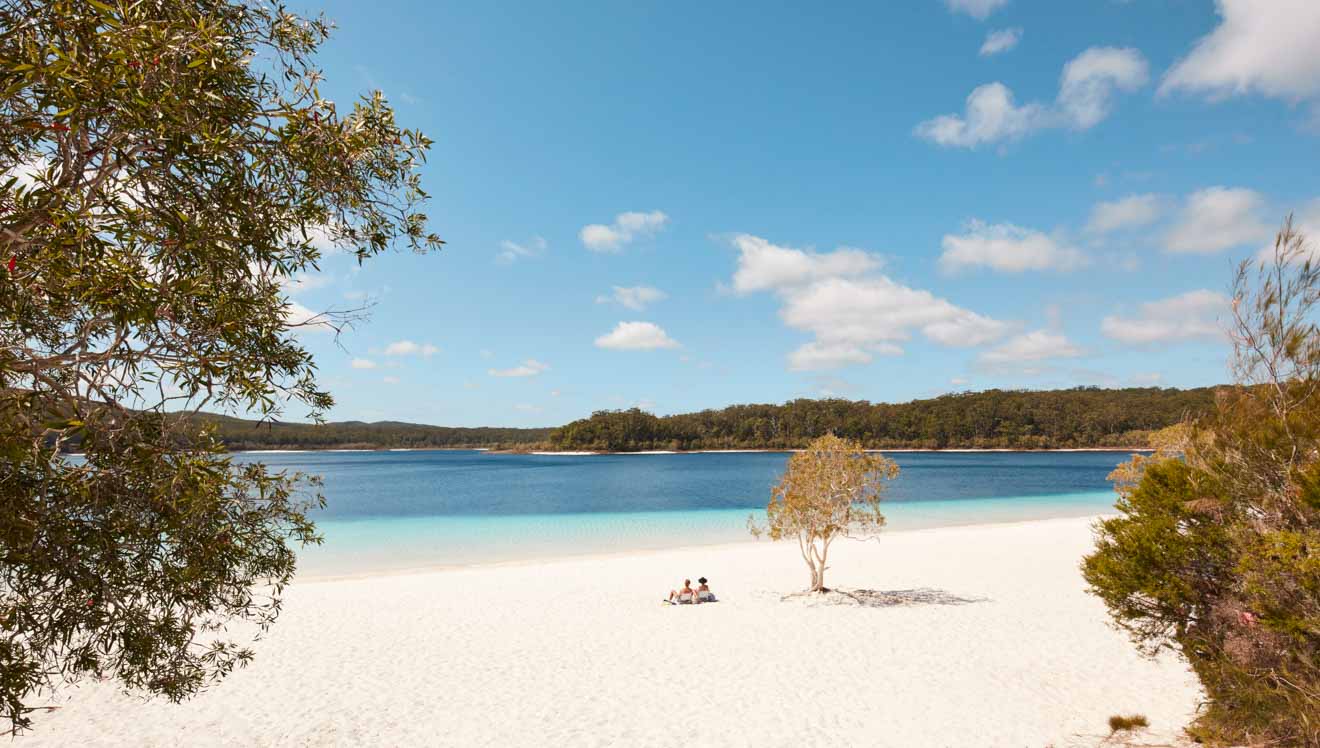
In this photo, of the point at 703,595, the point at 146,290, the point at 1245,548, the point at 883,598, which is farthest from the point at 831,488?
the point at 146,290

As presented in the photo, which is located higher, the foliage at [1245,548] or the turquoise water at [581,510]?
the foliage at [1245,548]

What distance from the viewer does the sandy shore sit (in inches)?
364

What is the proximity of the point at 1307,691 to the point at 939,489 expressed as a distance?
187 feet

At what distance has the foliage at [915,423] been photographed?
469ft

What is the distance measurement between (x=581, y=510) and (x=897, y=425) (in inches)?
5376

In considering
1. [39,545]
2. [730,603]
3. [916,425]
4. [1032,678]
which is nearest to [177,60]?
[39,545]

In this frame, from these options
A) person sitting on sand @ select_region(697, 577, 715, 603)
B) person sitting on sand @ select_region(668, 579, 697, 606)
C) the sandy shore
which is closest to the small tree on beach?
the sandy shore

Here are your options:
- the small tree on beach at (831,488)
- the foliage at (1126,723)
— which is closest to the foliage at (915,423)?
the small tree on beach at (831,488)

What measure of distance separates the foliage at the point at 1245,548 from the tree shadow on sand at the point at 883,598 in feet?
28.4

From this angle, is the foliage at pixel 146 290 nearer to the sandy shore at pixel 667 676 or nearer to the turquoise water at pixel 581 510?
the sandy shore at pixel 667 676

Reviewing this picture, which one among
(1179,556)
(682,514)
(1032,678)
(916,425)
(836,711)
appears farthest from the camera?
(916,425)

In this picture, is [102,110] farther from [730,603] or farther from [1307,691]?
[730,603]

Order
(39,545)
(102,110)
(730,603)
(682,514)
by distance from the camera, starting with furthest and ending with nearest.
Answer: (682,514), (730,603), (39,545), (102,110)

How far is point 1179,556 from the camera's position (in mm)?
7309
